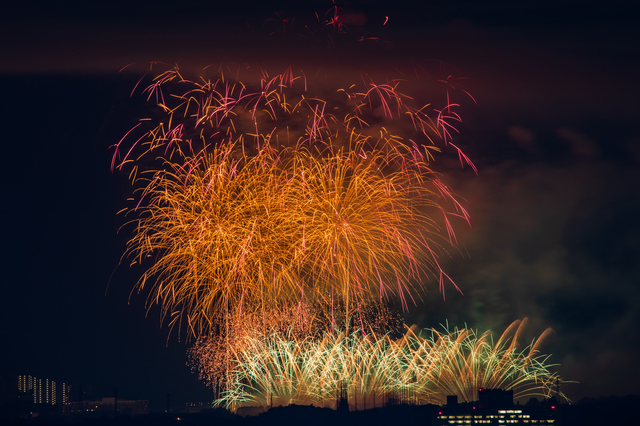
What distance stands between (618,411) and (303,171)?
182m

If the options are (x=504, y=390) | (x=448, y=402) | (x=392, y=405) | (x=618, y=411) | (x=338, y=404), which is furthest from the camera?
(x=618, y=411)

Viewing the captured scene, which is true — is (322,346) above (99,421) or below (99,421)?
above

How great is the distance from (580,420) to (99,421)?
135m

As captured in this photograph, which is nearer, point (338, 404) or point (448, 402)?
point (448, 402)

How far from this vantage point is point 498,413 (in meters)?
130

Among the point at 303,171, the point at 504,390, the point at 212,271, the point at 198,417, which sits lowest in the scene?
the point at 198,417

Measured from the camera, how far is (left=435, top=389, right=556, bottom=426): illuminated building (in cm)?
12900

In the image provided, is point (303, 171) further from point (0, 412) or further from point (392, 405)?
point (0, 412)

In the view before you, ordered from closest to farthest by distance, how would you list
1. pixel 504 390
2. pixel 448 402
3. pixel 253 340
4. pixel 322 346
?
1. pixel 253 340
2. pixel 322 346
3. pixel 504 390
4. pixel 448 402

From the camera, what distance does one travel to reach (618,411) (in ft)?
598

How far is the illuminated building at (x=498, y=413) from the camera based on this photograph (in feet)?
423

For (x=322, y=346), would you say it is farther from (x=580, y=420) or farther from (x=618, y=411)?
(x=618, y=411)

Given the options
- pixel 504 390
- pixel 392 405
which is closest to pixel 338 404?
pixel 392 405

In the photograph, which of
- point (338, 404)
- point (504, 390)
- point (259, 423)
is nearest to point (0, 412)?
point (259, 423)
